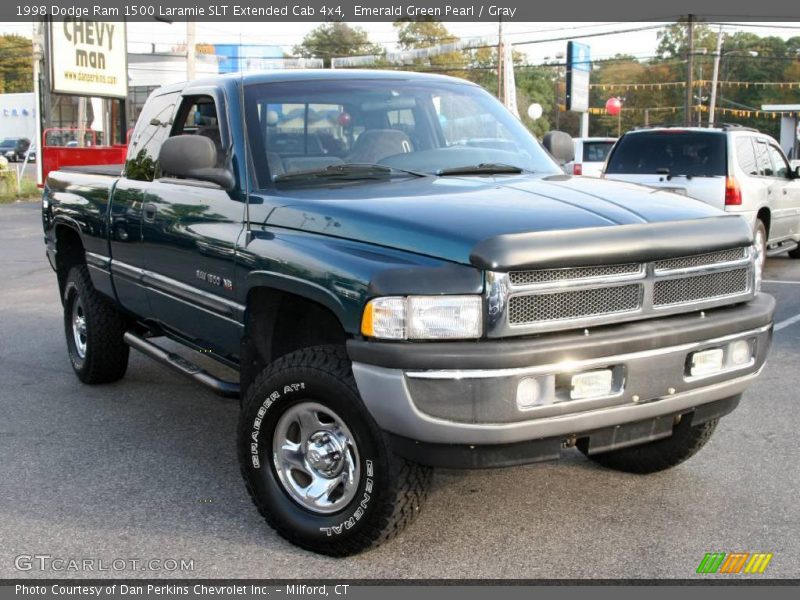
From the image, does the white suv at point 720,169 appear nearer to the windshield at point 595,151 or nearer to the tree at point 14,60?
the windshield at point 595,151

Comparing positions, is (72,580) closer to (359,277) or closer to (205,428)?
(359,277)

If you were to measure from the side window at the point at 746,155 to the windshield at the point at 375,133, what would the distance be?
21.9 ft

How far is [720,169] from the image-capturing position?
10789mm

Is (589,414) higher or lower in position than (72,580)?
higher

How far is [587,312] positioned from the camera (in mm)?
3428

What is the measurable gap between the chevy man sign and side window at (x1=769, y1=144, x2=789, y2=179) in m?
17.5

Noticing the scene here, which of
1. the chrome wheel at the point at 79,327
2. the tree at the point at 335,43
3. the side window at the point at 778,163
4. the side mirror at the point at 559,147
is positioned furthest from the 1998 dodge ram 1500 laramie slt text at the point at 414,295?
the tree at the point at 335,43

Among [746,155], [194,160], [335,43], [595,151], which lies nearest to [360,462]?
[194,160]

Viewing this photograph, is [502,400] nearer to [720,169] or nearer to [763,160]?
[720,169]

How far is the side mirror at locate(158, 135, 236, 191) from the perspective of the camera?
14.2ft

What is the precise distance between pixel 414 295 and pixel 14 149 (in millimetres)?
54921

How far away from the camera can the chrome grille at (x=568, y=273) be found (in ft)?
→ 10.8

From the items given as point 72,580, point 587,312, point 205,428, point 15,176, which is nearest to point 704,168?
point 205,428

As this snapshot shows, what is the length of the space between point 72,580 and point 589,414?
2.01m
